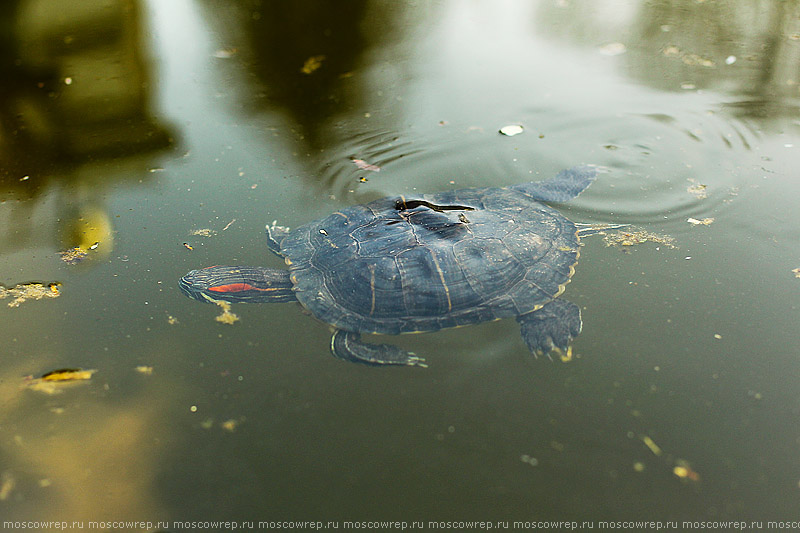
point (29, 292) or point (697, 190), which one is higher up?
point (697, 190)

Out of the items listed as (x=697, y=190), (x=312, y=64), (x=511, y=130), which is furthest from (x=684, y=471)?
(x=312, y=64)

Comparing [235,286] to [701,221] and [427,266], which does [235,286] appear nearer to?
[427,266]

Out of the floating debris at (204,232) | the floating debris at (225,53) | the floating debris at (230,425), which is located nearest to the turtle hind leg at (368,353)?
the floating debris at (230,425)

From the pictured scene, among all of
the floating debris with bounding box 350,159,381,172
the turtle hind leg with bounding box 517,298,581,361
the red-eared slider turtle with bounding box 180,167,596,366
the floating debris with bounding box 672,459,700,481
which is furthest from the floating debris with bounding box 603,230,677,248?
the floating debris with bounding box 350,159,381,172

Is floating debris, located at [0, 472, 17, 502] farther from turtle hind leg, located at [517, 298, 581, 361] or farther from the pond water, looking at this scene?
turtle hind leg, located at [517, 298, 581, 361]

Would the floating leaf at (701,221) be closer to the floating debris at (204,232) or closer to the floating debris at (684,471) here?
the floating debris at (684,471)

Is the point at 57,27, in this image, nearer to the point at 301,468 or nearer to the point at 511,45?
the point at 511,45

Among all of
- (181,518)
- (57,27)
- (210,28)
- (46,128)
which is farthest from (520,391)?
(57,27)
